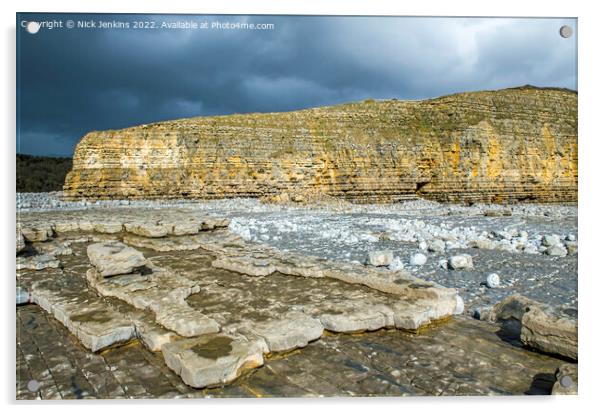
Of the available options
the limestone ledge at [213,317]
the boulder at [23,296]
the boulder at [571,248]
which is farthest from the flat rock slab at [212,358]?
the boulder at [571,248]

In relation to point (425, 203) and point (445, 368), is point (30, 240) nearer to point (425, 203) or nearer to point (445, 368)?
point (445, 368)

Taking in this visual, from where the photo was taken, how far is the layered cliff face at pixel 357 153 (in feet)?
89.6

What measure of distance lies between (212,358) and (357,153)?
28166mm

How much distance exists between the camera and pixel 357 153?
1176 inches

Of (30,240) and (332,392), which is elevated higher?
(30,240)

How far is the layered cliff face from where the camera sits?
27.3 meters

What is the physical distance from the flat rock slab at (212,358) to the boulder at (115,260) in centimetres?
217

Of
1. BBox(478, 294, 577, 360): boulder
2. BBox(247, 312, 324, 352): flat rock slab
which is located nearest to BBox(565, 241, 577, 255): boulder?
BBox(478, 294, 577, 360): boulder

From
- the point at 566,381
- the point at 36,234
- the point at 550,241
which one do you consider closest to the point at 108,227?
the point at 36,234

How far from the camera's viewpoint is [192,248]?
7.19 metres

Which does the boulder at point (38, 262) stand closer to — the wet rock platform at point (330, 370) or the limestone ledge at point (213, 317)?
the limestone ledge at point (213, 317)
